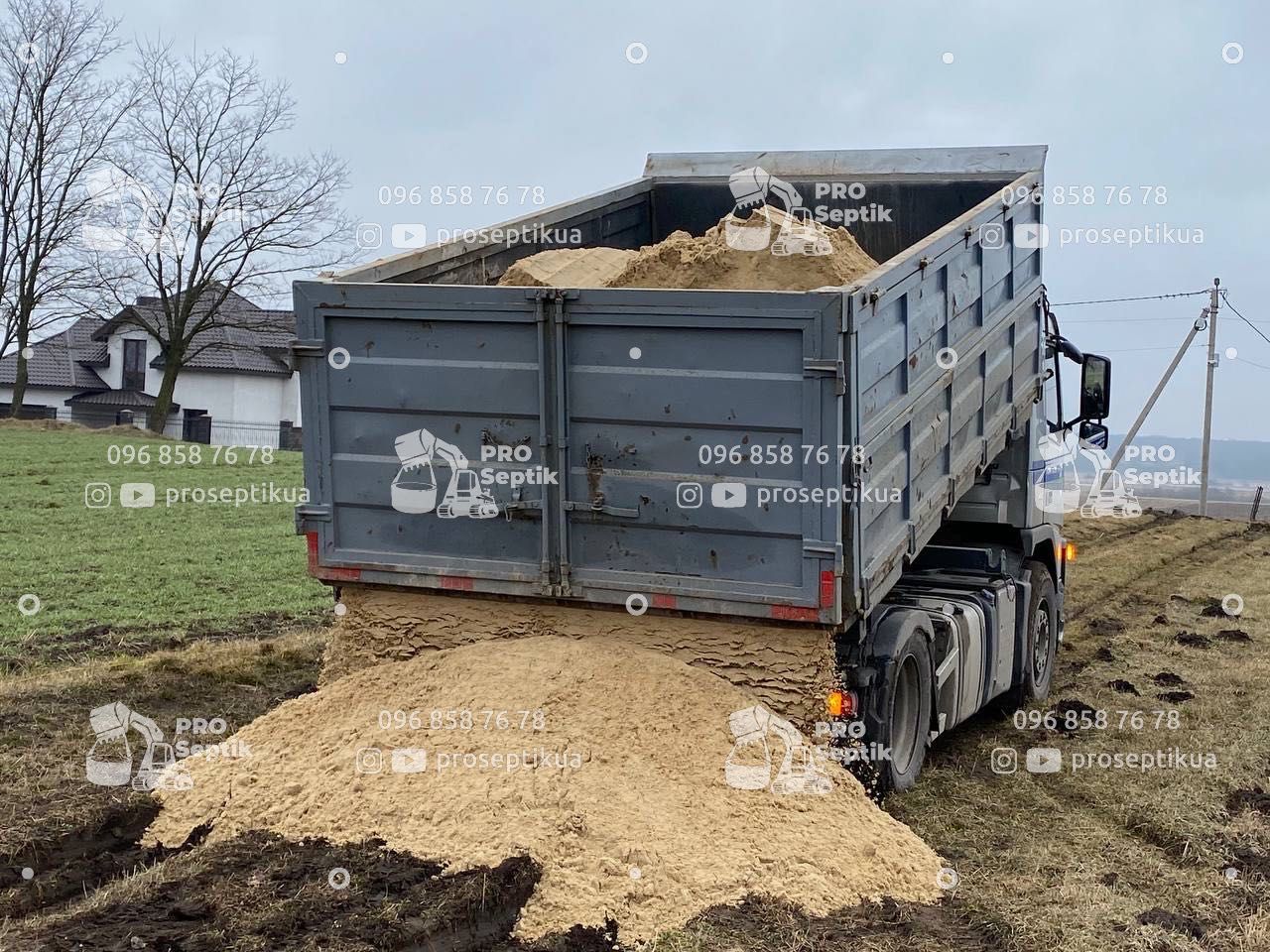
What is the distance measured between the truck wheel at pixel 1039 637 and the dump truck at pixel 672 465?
1719 millimetres

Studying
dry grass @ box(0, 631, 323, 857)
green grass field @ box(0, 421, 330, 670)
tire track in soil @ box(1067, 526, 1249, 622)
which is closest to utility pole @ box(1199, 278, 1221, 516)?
tire track in soil @ box(1067, 526, 1249, 622)

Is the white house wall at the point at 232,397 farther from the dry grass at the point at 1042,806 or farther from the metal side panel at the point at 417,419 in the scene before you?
the metal side panel at the point at 417,419

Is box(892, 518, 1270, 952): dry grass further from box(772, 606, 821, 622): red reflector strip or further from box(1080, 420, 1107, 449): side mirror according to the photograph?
box(1080, 420, 1107, 449): side mirror

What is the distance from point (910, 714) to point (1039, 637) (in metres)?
3.16

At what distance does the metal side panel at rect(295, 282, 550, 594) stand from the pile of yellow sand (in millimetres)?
947

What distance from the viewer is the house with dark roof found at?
51469 millimetres

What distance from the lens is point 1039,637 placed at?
417 inches

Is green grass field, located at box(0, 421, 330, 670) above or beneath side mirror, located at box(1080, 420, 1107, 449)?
beneath

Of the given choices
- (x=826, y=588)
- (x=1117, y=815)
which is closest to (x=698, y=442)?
(x=826, y=588)

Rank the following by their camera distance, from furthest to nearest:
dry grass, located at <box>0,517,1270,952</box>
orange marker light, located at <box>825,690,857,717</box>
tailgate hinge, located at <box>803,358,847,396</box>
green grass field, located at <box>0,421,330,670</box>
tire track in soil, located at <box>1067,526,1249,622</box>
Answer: tire track in soil, located at <box>1067,526,1249,622</box> → green grass field, located at <box>0,421,330,670</box> → orange marker light, located at <box>825,690,857,717</box> → tailgate hinge, located at <box>803,358,847,396</box> → dry grass, located at <box>0,517,1270,952</box>

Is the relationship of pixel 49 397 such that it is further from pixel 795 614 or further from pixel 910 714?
pixel 795 614

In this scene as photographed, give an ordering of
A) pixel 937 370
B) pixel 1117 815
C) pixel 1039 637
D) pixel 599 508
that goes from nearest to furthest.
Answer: pixel 599 508 → pixel 1117 815 → pixel 937 370 → pixel 1039 637

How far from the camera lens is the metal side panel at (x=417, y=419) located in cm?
713

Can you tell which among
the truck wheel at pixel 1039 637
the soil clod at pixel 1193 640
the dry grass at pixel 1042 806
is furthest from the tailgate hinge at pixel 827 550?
the soil clod at pixel 1193 640
